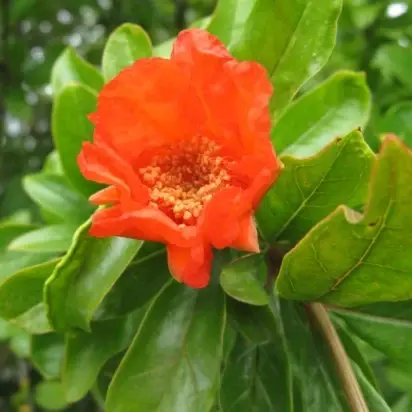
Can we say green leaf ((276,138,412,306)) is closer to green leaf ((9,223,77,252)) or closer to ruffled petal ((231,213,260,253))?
ruffled petal ((231,213,260,253))

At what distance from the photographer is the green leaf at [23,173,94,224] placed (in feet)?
2.65

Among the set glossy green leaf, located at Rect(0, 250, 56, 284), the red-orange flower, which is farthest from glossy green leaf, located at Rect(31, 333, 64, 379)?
the red-orange flower

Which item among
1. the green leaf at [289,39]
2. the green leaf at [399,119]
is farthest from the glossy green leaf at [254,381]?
the green leaf at [399,119]

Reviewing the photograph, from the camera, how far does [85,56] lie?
1.75 metres

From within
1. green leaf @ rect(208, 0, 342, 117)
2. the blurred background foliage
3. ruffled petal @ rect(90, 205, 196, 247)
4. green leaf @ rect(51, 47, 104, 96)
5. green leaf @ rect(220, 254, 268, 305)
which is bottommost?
the blurred background foliage

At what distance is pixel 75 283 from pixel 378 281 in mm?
242

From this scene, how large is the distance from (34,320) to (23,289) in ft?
0.11

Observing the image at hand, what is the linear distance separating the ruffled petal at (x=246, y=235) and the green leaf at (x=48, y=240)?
26 centimetres

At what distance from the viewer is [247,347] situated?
624 mm

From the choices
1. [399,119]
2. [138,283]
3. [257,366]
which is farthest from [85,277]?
[399,119]

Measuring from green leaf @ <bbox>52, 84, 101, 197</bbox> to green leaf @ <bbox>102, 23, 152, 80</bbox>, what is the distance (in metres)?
0.04

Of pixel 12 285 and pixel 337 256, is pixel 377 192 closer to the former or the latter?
pixel 337 256

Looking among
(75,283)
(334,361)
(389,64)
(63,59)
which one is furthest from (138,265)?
(389,64)

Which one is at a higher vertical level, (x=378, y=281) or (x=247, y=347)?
(x=378, y=281)
